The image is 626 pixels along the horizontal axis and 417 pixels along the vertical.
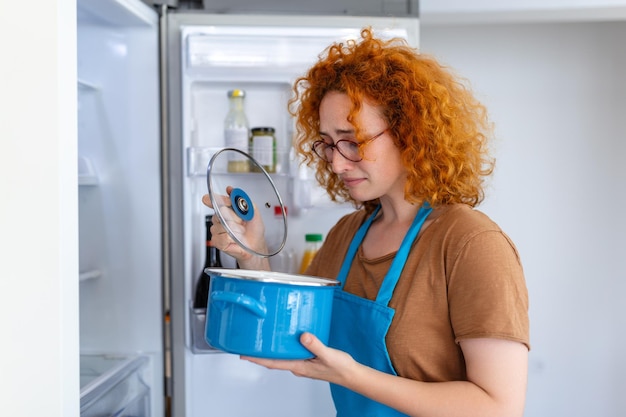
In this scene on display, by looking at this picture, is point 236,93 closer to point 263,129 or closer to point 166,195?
point 263,129

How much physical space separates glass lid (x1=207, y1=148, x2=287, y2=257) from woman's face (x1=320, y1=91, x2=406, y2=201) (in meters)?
0.12

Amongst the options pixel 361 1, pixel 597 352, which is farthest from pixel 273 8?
pixel 597 352

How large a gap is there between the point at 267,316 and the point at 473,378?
303 mm

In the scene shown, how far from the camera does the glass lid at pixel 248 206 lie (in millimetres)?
1040

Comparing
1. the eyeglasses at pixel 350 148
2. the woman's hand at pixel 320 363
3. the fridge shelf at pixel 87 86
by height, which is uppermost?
the fridge shelf at pixel 87 86

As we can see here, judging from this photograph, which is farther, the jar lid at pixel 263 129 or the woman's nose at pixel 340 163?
the jar lid at pixel 263 129

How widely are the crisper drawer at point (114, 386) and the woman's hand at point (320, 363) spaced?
57cm

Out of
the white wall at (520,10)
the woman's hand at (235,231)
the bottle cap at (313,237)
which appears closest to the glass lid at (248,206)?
the woman's hand at (235,231)

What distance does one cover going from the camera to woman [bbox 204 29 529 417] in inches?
36.0

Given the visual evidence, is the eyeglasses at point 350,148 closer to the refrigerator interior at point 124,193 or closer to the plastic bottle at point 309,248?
the plastic bottle at point 309,248

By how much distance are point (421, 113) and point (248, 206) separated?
309 millimetres
